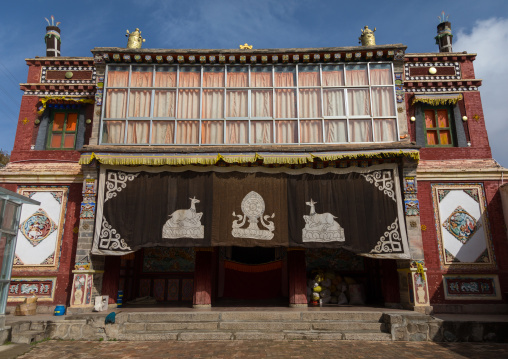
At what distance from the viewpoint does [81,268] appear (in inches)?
430

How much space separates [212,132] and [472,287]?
9565 mm

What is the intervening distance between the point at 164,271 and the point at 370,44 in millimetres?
11184

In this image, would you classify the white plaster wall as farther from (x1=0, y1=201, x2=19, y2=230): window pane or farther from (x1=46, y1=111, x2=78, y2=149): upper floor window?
(x1=0, y1=201, x2=19, y2=230): window pane

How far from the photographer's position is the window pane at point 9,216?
9414 mm

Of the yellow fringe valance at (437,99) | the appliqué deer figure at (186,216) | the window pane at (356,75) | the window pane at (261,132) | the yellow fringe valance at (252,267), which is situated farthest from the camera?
the yellow fringe valance at (252,267)

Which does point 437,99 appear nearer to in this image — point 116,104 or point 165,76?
point 165,76

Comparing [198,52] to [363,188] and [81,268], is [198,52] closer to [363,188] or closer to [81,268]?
[363,188]

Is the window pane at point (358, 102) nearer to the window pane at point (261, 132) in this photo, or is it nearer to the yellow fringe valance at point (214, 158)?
the yellow fringe valance at point (214, 158)

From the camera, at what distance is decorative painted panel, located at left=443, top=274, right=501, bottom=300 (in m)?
11.3

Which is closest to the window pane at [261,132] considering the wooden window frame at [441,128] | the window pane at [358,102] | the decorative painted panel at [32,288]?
the window pane at [358,102]

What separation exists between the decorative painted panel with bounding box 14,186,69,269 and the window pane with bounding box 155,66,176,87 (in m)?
4.75

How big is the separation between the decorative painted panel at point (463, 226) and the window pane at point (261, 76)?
21.6ft

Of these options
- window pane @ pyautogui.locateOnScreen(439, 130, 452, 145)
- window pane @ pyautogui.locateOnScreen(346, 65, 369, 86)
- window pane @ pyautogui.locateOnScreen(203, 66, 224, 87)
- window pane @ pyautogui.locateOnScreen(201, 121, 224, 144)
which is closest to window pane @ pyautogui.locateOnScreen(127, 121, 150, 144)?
window pane @ pyautogui.locateOnScreen(201, 121, 224, 144)

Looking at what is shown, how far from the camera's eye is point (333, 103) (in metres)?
12.1
